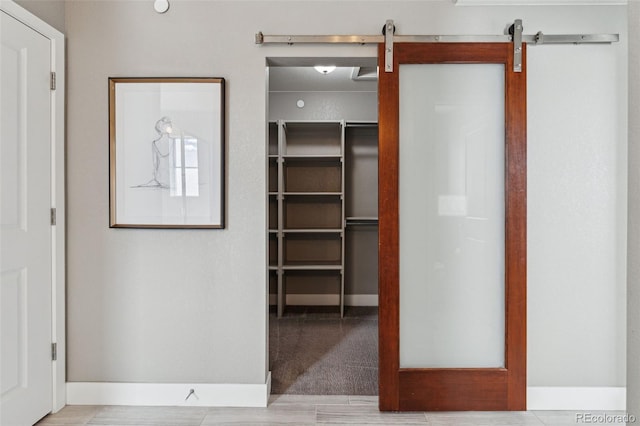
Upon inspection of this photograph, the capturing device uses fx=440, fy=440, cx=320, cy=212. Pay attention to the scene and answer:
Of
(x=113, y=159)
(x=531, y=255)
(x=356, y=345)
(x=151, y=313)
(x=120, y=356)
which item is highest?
(x=113, y=159)

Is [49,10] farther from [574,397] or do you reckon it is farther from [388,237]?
[574,397]

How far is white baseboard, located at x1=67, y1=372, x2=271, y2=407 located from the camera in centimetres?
252

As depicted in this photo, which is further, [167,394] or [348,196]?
[348,196]

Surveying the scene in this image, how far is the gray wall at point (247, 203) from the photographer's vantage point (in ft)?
8.15

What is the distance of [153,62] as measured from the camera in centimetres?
251

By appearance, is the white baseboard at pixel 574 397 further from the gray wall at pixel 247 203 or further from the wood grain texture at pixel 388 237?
the wood grain texture at pixel 388 237

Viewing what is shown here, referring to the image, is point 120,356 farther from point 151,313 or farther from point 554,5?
point 554,5

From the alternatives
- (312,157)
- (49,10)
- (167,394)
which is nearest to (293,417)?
(167,394)

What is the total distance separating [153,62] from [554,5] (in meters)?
2.29

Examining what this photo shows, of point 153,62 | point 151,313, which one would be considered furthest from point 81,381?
point 153,62

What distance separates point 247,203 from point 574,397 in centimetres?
217

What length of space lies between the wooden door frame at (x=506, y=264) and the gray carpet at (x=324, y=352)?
15.8 inches

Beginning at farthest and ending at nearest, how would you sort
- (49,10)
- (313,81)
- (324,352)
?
(313,81) < (324,352) < (49,10)

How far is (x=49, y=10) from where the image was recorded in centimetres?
236
